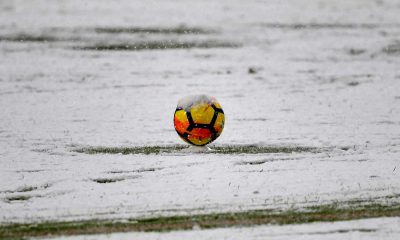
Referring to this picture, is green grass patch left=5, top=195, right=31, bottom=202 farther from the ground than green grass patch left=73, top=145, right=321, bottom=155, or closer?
closer

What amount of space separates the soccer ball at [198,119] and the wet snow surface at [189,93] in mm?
330

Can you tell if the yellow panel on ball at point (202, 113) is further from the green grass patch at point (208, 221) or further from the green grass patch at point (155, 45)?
the green grass patch at point (155, 45)

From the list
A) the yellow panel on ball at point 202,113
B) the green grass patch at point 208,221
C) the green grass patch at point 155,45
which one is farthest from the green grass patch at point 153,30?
the green grass patch at point 208,221

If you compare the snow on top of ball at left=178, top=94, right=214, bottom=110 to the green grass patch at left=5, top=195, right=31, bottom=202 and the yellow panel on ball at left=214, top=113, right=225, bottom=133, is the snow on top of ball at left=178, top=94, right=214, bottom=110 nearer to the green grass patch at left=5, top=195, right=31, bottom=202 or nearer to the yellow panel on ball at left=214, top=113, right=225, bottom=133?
the yellow panel on ball at left=214, top=113, right=225, bottom=133

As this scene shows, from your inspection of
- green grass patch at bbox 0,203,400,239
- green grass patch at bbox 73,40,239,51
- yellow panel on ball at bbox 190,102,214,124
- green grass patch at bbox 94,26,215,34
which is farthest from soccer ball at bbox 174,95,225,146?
green grass patch at bbox 94,26,215,34

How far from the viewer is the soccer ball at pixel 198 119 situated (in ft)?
30.0

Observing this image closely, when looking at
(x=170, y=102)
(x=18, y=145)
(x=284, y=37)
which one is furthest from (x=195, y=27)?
(x=18, y=145)

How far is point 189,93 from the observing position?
44.5ft

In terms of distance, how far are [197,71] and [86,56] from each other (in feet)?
9.57

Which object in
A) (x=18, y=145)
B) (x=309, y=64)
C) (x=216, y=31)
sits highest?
(x=216, y=31)

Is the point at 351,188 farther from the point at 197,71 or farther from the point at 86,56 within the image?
the point at 86,56

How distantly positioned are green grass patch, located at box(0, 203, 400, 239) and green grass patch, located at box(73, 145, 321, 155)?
220cm

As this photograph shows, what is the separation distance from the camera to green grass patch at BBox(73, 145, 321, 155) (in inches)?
378

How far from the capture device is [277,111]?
39.9 feet
